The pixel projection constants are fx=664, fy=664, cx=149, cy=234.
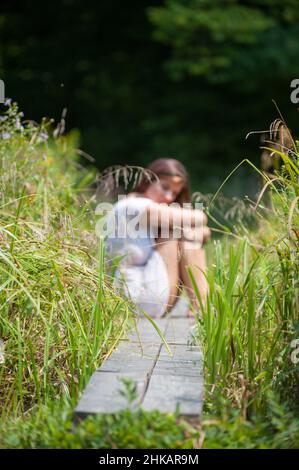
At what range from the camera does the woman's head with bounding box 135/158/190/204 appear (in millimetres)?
4402

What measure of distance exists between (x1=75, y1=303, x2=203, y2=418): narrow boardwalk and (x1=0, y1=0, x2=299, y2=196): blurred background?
1048cm

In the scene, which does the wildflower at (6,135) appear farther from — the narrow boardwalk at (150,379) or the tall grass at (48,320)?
the narrow boardwalk at (150,379)

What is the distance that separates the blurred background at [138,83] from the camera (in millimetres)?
13375

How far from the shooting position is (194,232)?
4.10 m

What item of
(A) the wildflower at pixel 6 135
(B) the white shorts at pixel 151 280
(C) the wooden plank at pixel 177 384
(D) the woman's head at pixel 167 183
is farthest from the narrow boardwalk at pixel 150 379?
(D) the woman's head at pixel 167 183

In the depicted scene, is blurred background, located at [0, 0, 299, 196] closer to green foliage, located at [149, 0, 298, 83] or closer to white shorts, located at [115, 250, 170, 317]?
green foliage, located at [149, 0, 298, 83]

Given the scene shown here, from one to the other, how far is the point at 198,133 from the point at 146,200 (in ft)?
33.8

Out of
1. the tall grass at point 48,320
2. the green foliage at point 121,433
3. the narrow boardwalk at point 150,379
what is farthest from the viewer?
the tall grass at point 48,320

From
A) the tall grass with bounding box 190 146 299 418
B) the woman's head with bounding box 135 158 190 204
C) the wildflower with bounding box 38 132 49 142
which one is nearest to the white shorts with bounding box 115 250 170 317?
the woman's head with bounding box 135 158 190 204

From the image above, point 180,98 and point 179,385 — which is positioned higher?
point 180,98

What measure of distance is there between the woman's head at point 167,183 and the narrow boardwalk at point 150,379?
1620 millimetres

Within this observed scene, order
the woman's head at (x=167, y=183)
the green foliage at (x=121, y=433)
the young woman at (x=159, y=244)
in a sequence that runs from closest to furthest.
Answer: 1. the green foliage at (x=121, y=433)
2. the young woman at (x=159, y=244)
3. the woman's head at (x=167, y=183)
